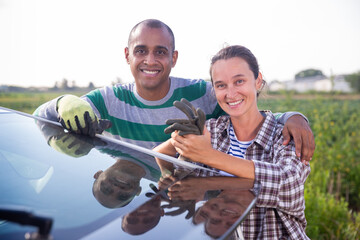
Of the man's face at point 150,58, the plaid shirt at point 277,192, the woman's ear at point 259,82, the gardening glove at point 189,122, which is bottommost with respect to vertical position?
the plaid shirt at point 277,192

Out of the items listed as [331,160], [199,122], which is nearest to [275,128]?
[199,122]

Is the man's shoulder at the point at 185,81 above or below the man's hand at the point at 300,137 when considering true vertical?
above

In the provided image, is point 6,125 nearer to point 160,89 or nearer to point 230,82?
point 230,82

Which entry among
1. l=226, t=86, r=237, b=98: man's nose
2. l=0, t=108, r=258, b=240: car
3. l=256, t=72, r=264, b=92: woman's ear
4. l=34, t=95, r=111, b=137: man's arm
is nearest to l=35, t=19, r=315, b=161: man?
l=256, t=72, r=264, b=92: woman's ear

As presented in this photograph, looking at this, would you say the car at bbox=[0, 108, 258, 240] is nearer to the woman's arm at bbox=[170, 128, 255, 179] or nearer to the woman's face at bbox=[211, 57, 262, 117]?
the woman's arm at bbox=[170, 128, 255, 179]

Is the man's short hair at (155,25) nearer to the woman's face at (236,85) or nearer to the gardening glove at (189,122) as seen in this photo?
the woman's face at (236,85)

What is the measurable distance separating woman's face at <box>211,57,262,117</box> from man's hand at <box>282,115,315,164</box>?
28cm

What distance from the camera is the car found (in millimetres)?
774

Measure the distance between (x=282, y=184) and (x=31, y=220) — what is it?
1113 millimetres

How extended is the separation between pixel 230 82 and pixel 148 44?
943mm

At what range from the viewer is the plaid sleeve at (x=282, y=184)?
4.55 feet

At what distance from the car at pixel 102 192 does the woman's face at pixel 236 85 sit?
0.72m

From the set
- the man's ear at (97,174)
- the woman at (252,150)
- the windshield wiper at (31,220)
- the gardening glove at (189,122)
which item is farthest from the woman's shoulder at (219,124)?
the windshield wiper at (31,220)

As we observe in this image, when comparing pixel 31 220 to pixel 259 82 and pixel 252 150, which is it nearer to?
pixel 252 150
